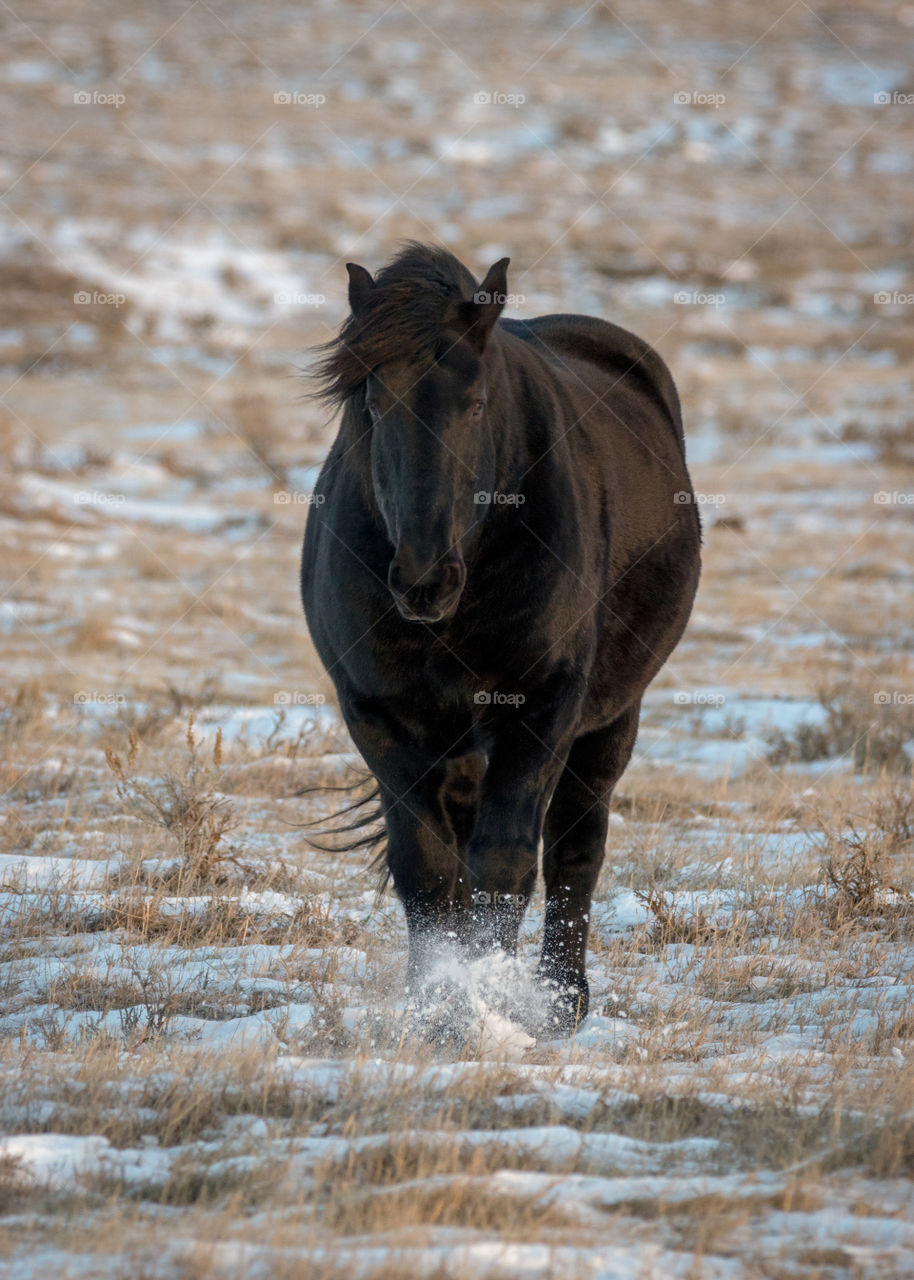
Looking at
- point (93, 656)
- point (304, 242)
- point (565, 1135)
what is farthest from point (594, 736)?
point (304, 242)

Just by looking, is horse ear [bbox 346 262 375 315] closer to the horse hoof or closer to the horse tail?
the horse tail

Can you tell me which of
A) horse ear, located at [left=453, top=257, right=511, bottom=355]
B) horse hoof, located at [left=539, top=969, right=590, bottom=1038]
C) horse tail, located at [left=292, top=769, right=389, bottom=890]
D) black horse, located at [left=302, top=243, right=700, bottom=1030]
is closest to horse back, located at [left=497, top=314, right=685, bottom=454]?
black horse, located at [left=302, top=243, right=700, bottom=1030]

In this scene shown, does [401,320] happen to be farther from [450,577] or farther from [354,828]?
[354,828]

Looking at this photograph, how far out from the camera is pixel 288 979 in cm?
434

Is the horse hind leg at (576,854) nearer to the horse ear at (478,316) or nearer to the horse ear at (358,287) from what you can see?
the horse ear at (478,316)

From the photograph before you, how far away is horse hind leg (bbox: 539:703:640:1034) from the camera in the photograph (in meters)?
4.44

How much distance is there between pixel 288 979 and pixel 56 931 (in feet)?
3.07

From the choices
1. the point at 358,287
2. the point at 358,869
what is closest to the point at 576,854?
the point at 358,869

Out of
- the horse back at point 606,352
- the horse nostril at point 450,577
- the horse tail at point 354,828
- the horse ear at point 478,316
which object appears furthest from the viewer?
the horse back at point 606,352

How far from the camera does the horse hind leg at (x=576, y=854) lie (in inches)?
175

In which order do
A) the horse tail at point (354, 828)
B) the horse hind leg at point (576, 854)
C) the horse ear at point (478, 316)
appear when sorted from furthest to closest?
the horse tail at point (354, 828) → the horse hind leg at point (576, 854) → the horse ear at point (478, 316)

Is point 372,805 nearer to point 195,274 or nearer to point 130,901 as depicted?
point 130,901

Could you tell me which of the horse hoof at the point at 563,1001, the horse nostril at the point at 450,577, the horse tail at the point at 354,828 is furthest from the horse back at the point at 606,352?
the horse hoof at the point at 563,1001

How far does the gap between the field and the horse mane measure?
5.94ft
